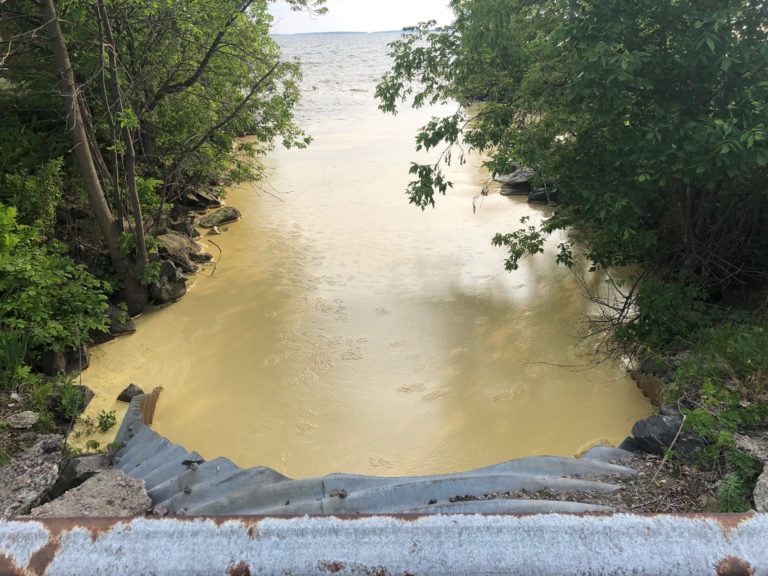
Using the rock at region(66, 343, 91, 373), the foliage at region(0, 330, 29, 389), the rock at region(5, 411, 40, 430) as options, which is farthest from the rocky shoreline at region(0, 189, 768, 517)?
the rock at region(66, 343, 91, 373)

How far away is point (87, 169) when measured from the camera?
7695mm

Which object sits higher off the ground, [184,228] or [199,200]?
[184,228]

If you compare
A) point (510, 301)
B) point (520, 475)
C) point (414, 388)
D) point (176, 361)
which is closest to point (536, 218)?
point (510, 301)

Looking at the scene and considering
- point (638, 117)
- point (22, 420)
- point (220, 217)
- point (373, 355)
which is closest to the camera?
point (22, 420)

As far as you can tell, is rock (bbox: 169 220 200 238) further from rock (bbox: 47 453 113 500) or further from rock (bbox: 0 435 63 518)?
rock (bbox: 47 453 113 500)

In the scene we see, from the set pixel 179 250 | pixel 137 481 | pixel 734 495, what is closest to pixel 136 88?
pixel 179 250

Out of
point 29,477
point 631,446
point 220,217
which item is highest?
point 631,446

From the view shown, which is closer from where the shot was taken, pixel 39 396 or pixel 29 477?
pixel 29 477

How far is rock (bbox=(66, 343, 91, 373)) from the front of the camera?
23.0ft

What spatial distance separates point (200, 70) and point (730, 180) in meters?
7.60

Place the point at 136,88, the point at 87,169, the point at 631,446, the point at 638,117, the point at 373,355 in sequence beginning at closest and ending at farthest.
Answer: the point at 631,446, the point at 638,117, the point at 87,169, the point at 373,355, the point at 136,88

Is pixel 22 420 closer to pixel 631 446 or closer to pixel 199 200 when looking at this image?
pixel 631 446

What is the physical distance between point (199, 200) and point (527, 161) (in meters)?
9.22

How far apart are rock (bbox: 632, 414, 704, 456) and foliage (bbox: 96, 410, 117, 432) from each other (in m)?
5.35
